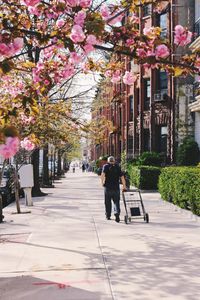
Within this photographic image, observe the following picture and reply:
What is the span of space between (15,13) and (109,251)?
4.50m

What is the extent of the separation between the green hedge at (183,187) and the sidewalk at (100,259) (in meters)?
0.60

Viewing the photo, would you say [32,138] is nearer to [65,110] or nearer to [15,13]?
[15,13]

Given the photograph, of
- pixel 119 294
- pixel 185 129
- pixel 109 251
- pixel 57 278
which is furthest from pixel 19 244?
pixel 185 129

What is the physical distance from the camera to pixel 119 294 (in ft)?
20.3

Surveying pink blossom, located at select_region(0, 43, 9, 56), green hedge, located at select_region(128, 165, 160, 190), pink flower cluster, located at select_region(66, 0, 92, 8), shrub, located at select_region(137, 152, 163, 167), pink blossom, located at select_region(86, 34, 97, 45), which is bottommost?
green hedge, located at select_region(128, 165, 160, 190)

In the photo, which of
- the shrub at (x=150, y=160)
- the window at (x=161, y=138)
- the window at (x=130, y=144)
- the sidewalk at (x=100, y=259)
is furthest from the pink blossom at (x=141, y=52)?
the window at (x=130, y=144)

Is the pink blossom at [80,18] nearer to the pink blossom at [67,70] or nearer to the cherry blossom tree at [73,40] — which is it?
the cherry blossom tree at [73,40]

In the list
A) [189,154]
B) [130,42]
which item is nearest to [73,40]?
[130,42]

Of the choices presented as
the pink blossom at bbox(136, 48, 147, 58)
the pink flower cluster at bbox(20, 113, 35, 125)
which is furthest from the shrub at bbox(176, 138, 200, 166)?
the pink blossom at bbox(136, 48, 147, 58)

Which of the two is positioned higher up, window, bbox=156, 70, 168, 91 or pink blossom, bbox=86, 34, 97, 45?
window, bbox=156, 70, 168, 91

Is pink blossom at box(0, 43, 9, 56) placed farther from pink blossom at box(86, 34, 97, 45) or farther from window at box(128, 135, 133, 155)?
window at box(128, 135, 133, 155)

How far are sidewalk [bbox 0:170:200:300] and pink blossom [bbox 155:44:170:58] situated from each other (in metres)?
3.08

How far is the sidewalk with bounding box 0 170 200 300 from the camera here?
6344 mm

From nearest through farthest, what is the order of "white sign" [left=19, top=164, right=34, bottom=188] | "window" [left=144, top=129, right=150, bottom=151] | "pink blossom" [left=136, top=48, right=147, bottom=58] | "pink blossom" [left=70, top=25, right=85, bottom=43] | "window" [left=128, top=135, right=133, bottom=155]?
"pink blossom" [left=70, top=25, right=85, bottom=43] → "pink blossom" [left=136, top=48, right=147, bottom=58] → "white sign" [left=19, top=164, right=34, bottom=188] → "window" [left=144, top=129, right=150, bottom=151] → "window" [left=128, top=135, right=133, bottom=155]
